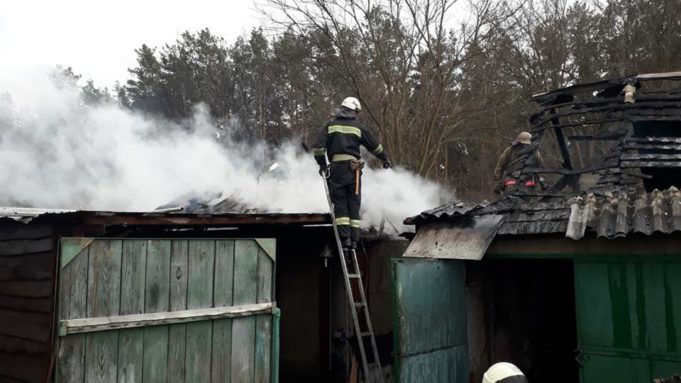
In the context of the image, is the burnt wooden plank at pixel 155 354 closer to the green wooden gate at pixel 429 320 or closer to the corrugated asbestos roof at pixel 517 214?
the green wooden gate at pixel 429 320

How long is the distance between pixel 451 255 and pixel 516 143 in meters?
3.64

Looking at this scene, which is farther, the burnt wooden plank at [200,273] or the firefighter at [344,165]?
the firefighter at [344,165]

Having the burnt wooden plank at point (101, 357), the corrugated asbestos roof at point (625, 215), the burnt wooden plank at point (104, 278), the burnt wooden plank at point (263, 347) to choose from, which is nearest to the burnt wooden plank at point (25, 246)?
the burnt wooden plank at point (104, 278)

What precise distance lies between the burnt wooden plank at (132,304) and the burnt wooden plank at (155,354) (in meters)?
0.05

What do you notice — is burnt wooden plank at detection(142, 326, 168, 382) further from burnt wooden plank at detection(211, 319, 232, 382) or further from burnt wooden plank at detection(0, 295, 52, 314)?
burnt wooden plank at detection(0, 295, 52, 314)

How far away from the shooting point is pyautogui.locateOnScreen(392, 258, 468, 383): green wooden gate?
6.41 metres

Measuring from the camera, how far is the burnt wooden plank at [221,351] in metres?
5.54

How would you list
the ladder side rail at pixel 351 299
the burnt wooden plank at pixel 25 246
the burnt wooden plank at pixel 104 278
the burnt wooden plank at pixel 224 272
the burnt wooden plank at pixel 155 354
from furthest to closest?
the ladder side rail at pixel 351 299 < the burnt wooden plank at pixel 224 272 < the burnt wooden plank at pixel 25 246 < the burnt wooden plank at pixel 155 354 < the burnt wooden plank at pixel 104 278

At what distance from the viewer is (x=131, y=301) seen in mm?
4941

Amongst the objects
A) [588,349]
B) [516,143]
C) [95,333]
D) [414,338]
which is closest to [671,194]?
[588,349]

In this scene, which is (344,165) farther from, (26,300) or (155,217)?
(26,300)

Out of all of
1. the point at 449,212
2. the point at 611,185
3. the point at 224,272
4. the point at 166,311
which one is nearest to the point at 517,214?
the point at 449,212

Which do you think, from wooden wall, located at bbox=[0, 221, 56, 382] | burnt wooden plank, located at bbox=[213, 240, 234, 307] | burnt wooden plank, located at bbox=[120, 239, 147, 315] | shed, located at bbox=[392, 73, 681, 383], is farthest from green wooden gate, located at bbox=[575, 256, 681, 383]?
wooden wall, located at bbox=[0, 221, 56, 382]

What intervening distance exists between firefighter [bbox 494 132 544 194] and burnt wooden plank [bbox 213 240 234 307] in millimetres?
4262
